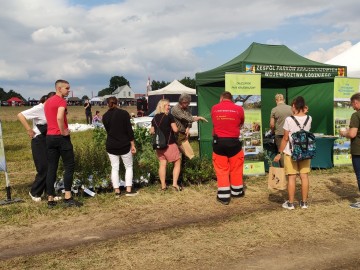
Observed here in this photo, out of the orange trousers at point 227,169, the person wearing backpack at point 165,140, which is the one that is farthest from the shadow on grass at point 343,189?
the person wearing backpack at point 165,140

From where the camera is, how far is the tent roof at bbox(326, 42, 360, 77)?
39.1 ft

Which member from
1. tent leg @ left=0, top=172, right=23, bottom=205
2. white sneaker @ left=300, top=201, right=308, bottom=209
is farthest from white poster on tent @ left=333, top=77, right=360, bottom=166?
tent leg @ left=0, top=172, right=23, bottom=205

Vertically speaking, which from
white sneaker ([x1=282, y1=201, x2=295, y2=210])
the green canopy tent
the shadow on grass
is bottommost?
the shadow on grass

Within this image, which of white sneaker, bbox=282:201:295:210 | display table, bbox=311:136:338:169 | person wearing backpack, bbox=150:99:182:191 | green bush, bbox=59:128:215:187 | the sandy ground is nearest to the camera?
the sandy ground

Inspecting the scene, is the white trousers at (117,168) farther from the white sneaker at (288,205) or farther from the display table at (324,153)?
the display table at (324,153)

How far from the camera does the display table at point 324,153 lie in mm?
8961

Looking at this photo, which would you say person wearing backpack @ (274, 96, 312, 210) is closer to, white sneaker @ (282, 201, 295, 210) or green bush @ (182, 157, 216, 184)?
white sneaker @ (282, 201, 295, 210)

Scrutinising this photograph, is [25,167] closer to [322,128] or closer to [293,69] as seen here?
[293,69]

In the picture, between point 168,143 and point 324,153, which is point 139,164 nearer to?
point 168,143

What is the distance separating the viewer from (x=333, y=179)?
7855mm

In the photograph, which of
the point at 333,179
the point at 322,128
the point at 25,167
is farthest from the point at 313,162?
the point at 25,167

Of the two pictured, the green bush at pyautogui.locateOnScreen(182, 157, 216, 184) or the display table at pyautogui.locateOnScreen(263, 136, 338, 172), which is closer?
the green bush at pyautogui.locateOnScreen(182, 157, 216, 184)

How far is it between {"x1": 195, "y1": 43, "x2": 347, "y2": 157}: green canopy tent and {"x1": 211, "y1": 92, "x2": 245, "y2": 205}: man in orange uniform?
2.42m

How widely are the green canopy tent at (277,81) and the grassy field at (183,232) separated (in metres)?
2.97
